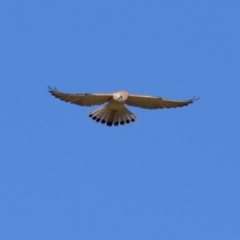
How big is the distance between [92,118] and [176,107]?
224cm

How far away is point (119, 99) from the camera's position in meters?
46.1

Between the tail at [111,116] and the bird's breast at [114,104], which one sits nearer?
the bird's breast at [114,104]

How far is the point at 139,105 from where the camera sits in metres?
47.0

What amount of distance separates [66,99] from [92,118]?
1246mm

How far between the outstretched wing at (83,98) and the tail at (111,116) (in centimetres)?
50

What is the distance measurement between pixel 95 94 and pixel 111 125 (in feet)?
4.65

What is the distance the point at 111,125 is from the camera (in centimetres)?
4712

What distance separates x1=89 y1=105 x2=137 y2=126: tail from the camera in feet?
154

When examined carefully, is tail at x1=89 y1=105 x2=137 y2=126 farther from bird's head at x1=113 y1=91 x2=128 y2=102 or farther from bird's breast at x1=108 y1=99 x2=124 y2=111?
bird's head at x1=113 y1=91 x2=128 y2=102

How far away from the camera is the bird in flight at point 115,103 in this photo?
4612 cm

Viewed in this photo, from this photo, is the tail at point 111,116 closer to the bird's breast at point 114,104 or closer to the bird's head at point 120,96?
the bird's breast at point 114,104

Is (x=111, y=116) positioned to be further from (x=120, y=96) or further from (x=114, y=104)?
(x=120, y=96)

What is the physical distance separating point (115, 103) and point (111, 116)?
77cm

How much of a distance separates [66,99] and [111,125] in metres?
1.62
